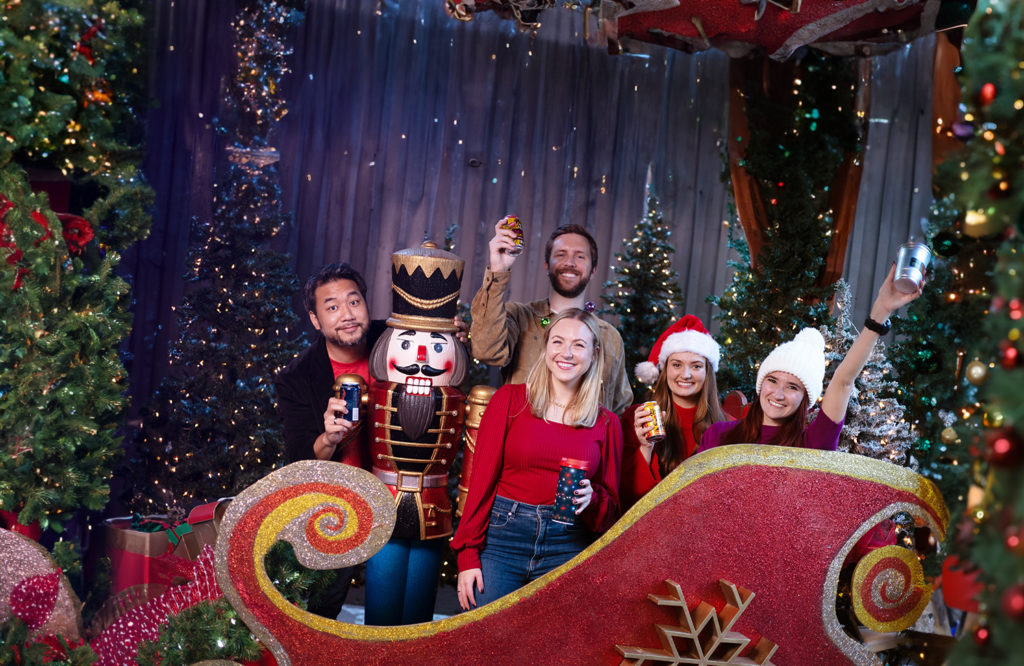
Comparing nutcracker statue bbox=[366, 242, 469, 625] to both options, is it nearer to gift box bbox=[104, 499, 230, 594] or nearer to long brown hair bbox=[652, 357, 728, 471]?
long brown hair bbox=[652, 357, 728, 471]

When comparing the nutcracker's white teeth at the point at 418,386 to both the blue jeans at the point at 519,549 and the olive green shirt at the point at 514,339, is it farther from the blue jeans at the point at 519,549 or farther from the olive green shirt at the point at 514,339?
the blue jeans at the point at 519,549

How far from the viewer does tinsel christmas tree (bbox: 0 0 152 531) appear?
320 centimetres

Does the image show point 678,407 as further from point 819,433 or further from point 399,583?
point 399,583

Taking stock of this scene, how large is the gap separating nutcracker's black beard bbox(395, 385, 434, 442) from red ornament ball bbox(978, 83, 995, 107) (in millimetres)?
2308

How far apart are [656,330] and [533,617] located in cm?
318

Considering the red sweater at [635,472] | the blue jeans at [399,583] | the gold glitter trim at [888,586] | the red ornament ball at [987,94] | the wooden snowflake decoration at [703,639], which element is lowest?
the blue jeans at [399,583]

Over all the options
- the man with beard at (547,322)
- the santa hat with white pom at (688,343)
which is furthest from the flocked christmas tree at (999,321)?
the man with beard at (547,322)

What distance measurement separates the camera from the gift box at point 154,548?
13.7 feet

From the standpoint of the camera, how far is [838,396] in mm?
3008

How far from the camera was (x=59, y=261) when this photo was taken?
3365mm

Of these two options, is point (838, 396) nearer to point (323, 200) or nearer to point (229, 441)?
point (229, 441)

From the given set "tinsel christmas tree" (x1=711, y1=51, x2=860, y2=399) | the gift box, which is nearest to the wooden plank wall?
"tinsel christmas tree" (x1=711, y1=51, x2=860, y2=399)

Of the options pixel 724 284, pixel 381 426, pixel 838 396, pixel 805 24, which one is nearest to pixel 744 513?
pixel 838 396

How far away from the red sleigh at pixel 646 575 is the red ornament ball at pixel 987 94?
141 cm
